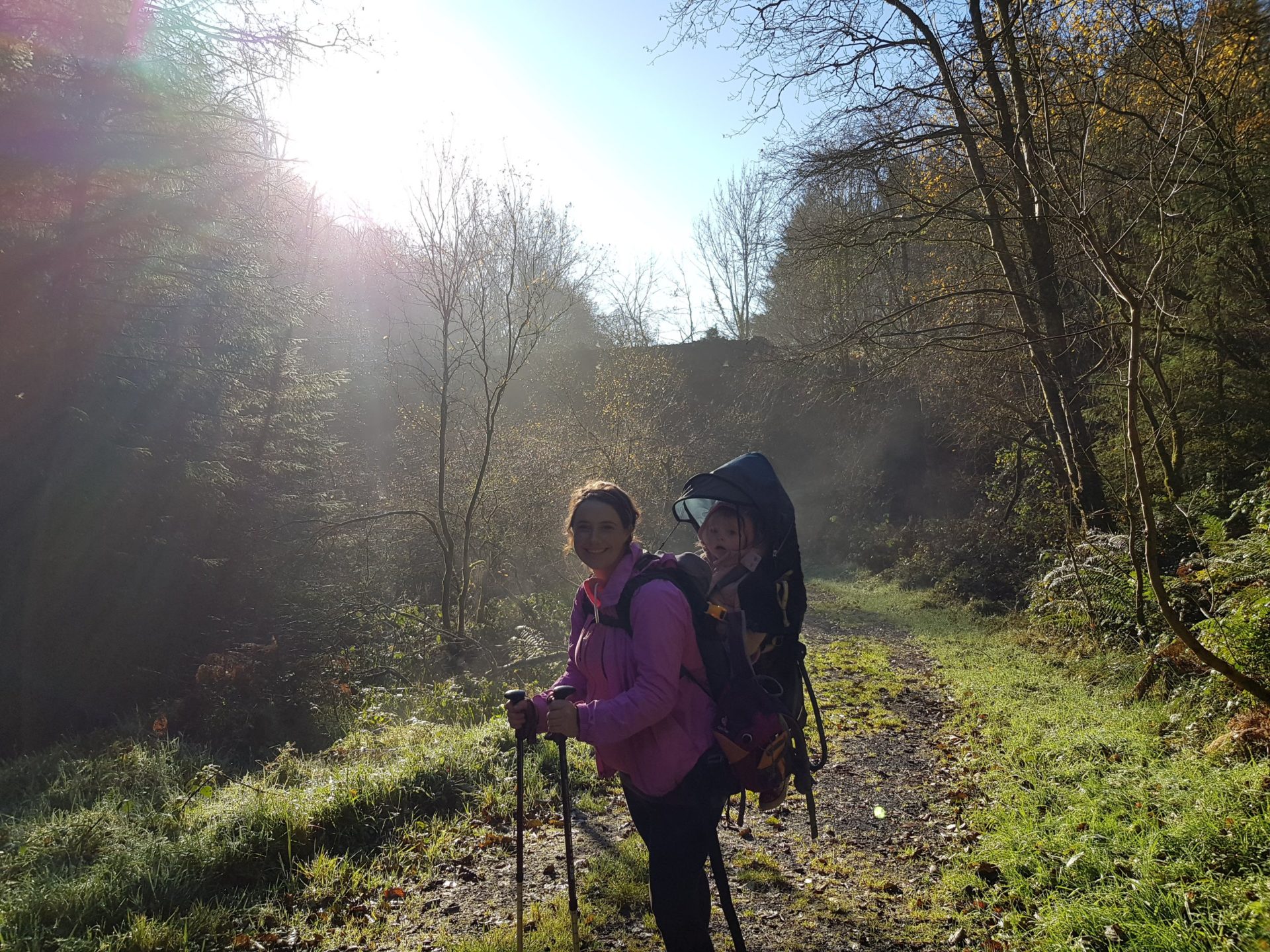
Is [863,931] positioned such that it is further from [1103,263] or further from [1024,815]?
[1103,263]

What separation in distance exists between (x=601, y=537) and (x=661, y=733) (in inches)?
27.5

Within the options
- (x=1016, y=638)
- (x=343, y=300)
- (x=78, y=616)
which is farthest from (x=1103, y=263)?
(x=343, y=300)

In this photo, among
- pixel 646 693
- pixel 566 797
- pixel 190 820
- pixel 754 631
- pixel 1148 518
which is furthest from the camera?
pixel 190 820

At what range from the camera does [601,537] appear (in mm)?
2732

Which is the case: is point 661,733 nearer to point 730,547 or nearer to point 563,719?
point 563,719

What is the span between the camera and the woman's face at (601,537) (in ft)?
8.96

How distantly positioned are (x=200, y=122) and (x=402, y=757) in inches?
378

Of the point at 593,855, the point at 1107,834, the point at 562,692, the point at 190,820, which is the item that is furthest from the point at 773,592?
the point at 190,820

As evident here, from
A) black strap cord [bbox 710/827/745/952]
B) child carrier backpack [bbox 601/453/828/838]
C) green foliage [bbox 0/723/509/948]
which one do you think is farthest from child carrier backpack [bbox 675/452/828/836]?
green foliage [bbox 0/723/509/948]

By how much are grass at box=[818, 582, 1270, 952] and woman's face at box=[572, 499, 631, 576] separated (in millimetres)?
2503

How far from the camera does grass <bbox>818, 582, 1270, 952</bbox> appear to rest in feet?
10.1

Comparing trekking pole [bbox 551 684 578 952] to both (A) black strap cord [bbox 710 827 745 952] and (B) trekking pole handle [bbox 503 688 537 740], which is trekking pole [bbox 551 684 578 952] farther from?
(A) black strap cord [bbox 710 827 745 952]

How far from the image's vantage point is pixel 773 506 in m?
2.81

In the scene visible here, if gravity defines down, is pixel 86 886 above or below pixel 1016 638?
above
